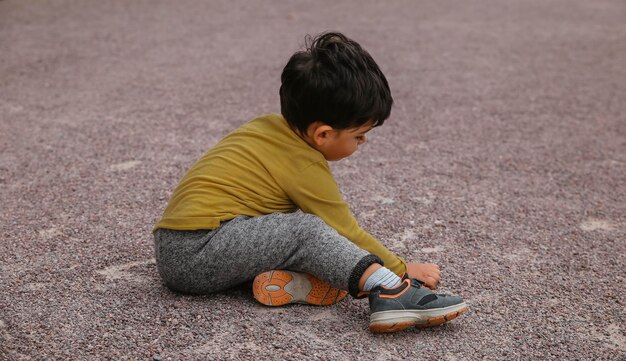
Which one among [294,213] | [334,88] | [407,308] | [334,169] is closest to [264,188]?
[294,213]

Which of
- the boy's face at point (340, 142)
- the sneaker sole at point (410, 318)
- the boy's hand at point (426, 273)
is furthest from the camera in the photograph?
the boy's hand at point (426, 273)

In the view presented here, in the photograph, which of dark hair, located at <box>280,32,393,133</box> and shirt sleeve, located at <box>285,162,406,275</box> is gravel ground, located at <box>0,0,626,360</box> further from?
dark hair, located at <box>280,32,393,133</box>

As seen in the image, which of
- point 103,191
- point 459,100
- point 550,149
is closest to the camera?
point 103,191

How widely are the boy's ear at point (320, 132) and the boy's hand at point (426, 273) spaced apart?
21.3 inches

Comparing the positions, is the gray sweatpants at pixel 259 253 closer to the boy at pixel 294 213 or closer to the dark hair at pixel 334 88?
the boy at pixel 294 213

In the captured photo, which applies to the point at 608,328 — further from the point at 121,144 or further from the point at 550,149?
the point at 121,144

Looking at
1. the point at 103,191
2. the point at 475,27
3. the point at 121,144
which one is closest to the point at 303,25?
the point at 475,27

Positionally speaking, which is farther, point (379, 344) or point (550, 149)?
point (550, 149)

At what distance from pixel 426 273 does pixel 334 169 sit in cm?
135

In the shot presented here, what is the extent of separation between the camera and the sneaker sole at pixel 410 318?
2350mm

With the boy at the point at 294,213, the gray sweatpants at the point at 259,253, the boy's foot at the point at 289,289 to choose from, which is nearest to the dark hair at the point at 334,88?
the boy at the point at 294,213

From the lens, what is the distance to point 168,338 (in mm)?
2326

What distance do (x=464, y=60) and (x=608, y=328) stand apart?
4.03 meters

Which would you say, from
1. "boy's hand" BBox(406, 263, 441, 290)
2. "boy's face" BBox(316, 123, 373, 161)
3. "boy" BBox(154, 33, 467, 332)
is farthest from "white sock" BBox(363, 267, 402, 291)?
"boy's face" BBox(316, 123, 373, 161)
